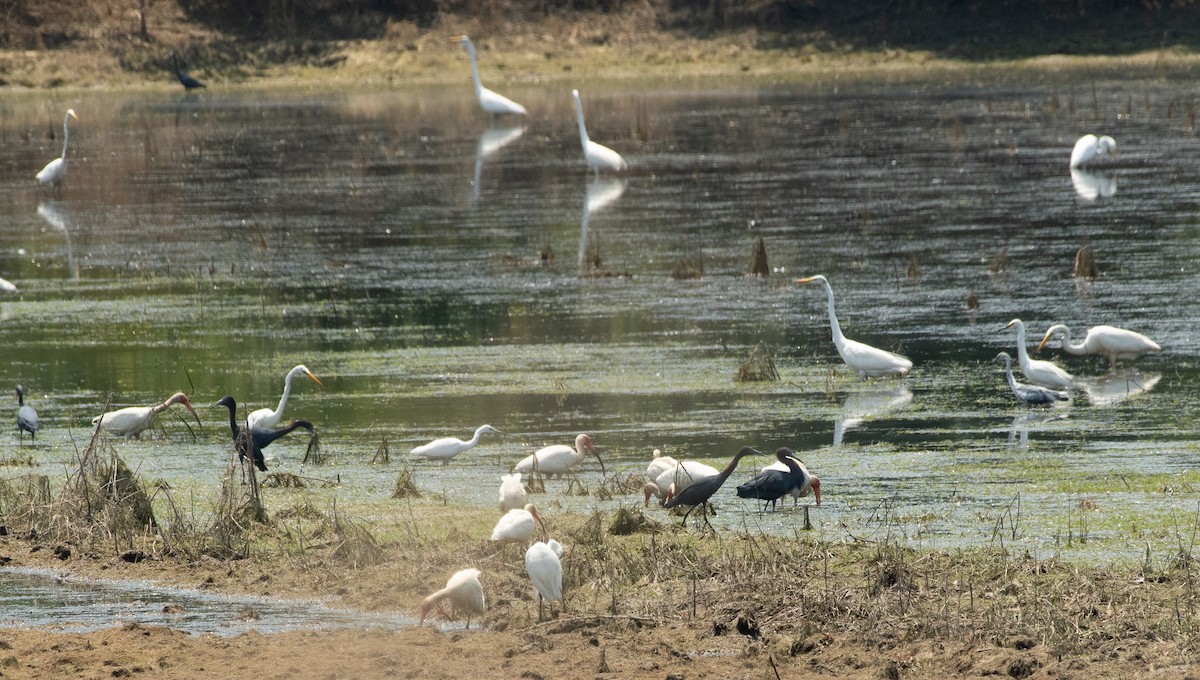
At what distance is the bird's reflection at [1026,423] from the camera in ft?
37.7

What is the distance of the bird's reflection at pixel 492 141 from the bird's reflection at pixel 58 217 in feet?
21.6

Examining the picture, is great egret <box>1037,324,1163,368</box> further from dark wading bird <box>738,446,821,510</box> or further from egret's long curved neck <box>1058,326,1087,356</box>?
dark wading bird <box>738,446,821,510</box>

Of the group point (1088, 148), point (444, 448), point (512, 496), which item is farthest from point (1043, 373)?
point (1088, 148)

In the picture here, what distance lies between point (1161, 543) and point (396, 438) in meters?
5.64

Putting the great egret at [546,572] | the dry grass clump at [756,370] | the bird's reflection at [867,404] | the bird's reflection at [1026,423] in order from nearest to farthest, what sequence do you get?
the great egret at [546,572]
the bird's reflection at [1026,423]
the bird's reflection at [867,404]
the dry grass clump at [756,370]

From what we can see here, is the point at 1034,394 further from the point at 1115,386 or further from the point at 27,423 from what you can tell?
the point at 27,423

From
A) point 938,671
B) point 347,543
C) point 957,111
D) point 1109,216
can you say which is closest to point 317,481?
point 347,543

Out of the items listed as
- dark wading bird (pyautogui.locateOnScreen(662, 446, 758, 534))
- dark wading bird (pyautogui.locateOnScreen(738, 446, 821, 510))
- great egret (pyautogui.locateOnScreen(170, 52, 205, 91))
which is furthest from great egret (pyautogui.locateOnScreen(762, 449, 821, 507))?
great egret (pyautogui.locateOnScreen(170, 52, 205, 91))

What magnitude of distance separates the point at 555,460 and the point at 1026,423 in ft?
12.3

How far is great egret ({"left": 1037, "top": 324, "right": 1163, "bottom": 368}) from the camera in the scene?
13695 millimetres

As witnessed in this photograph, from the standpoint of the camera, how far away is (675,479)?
951 centimetres

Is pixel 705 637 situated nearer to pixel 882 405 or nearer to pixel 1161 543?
pixel 1161 543

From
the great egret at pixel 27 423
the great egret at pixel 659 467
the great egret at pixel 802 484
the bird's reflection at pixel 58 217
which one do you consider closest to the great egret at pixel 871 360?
the great egret at pixel 802 484

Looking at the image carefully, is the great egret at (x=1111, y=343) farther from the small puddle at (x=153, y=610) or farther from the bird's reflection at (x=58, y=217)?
the bird's reflection at (x=58, y=217)
